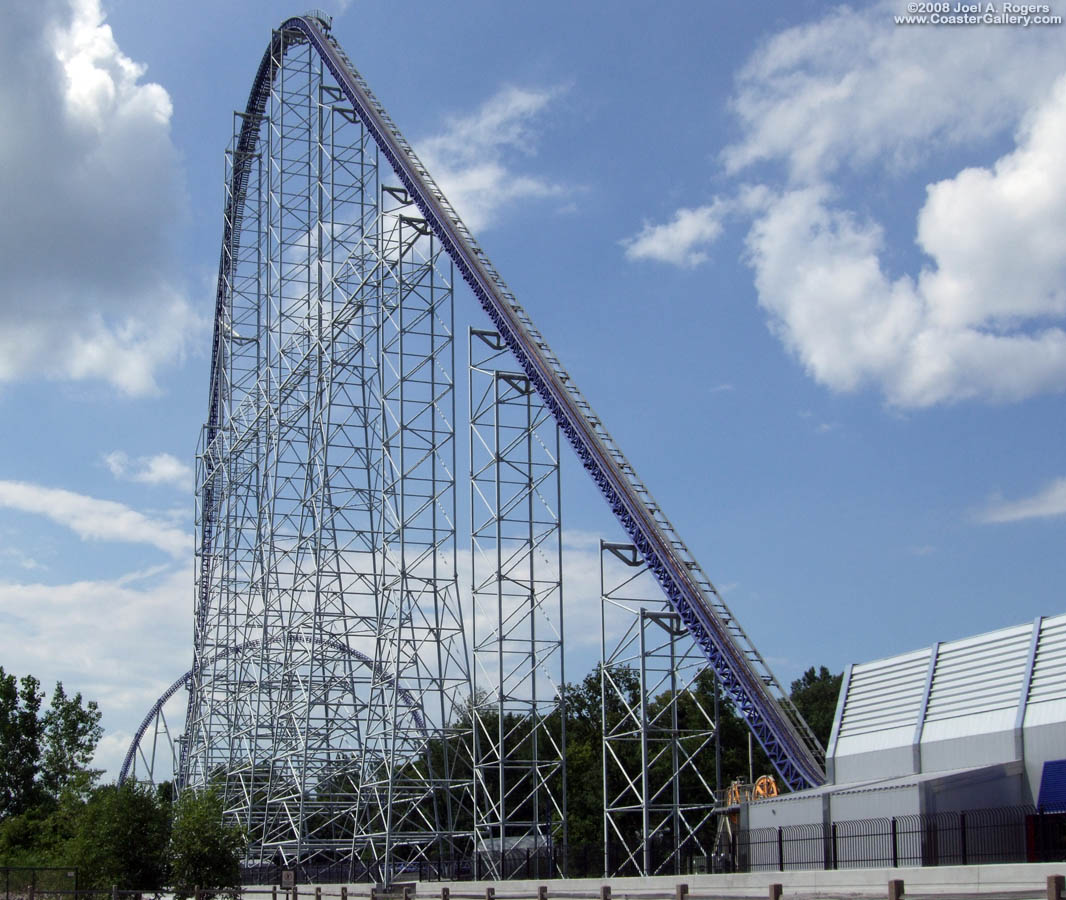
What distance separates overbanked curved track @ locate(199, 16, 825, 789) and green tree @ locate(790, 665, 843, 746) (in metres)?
31.7

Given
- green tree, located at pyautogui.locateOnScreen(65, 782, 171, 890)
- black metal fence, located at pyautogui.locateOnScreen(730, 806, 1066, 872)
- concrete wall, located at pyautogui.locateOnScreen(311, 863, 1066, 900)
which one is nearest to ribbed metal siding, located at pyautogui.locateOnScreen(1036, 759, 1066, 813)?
black metal fence, located at pyautogui.locateOnScreen(730, 806, 1066, 872)

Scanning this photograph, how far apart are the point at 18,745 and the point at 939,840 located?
35.8m

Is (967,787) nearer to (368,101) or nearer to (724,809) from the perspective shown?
(724,809)

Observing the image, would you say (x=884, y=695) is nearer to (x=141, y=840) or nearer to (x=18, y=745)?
(x=141, y=840)

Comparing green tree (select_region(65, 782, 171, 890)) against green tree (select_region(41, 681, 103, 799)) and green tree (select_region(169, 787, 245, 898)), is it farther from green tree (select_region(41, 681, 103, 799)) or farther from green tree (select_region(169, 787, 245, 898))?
green tree (select_region(41, 681, 103, 799))

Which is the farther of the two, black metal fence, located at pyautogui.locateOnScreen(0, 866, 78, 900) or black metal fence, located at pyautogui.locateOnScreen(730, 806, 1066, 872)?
black metal fence, located at pyautogui.locateOnScreen(0, 866, 78, 900)

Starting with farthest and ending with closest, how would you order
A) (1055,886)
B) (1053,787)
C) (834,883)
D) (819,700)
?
1. (819,700)
2. (1053,787)
3. (834,883)
4. (1055,886)

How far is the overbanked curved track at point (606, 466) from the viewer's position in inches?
930

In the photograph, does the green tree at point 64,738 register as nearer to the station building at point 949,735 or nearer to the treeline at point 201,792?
the treeline at point 201,792

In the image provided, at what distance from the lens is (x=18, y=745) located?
4500 centimetres

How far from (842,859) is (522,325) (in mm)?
14049

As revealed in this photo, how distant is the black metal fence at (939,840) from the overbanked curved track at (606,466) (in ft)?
13.7

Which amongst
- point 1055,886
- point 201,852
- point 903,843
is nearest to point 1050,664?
point 903,843

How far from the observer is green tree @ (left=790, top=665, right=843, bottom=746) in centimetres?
6120
